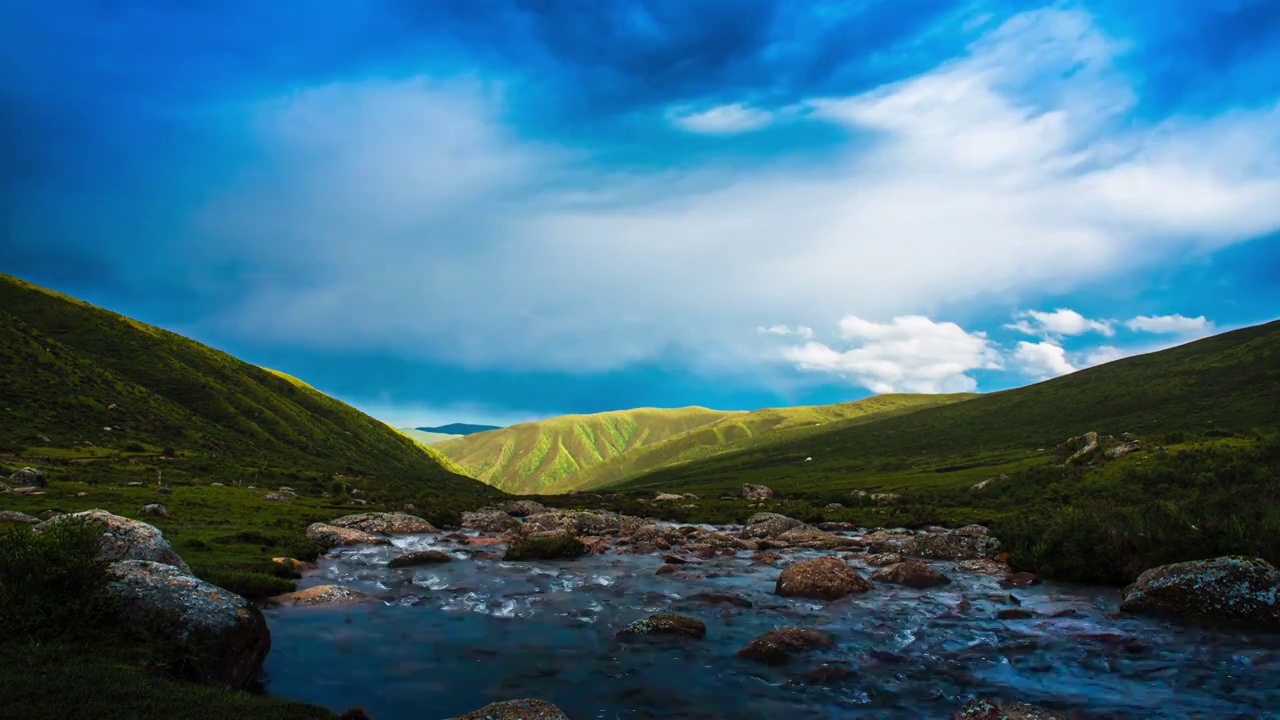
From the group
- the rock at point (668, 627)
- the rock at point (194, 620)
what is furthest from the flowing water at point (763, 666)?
the rock at point (194, 620)

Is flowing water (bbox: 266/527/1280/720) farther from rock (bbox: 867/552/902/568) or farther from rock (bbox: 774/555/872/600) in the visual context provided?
rock (bbox: 867/552/902/568)

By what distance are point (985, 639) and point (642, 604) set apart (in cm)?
1344

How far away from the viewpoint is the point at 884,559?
37344mm

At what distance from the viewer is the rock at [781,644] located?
18.9 meters

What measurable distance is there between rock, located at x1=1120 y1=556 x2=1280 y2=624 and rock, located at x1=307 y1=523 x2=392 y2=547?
45.2 metres

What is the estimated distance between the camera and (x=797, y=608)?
25656 millimetres

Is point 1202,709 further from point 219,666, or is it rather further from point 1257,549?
point 219,666

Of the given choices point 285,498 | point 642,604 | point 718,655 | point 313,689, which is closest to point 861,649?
point 718,655

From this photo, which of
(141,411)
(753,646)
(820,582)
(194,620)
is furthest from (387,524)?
(141,411)

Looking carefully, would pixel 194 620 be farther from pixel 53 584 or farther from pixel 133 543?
pixel 133 543

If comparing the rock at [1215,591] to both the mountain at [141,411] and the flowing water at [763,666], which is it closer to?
the flowing water at [763,666]

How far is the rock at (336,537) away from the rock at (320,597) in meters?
18.6

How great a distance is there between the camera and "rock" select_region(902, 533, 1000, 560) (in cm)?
3803

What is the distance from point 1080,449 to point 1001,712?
244ft
